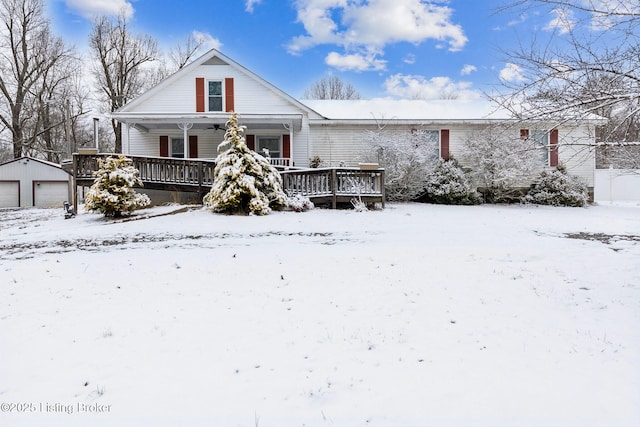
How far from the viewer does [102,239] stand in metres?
8.07

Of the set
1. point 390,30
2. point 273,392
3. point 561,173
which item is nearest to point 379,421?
point 273,392

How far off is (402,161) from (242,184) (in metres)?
6.66

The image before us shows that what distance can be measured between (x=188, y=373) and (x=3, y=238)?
28.8 ft

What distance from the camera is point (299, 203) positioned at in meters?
11.6

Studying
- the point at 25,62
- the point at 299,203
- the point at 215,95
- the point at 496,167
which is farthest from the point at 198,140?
the point at 25,62

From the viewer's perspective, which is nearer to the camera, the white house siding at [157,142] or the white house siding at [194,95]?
the white house siding at [194,95]

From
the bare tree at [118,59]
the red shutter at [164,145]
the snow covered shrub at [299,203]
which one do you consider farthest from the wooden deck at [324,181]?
the bare tree at [118,59]

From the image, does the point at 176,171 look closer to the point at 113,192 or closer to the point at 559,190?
the point at 113,192

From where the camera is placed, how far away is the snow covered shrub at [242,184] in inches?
420

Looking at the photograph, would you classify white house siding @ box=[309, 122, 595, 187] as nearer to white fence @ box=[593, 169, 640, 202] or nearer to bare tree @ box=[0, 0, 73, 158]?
white fence @ box=[593, 169, 640, 202]

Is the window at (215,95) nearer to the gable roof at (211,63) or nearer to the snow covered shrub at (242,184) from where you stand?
the gable roof at (211,63)

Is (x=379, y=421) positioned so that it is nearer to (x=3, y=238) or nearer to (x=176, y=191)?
(x=3, y=238)

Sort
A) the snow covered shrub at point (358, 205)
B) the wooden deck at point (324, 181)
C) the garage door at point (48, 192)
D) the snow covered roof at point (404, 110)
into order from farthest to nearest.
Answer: the garage door at point (48, 192)
the snow covered roof at point (404, 110)
the wooden deck at point (324, 181)
the snow covered shrub at point (358, 205)

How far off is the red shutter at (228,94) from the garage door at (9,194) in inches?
644
